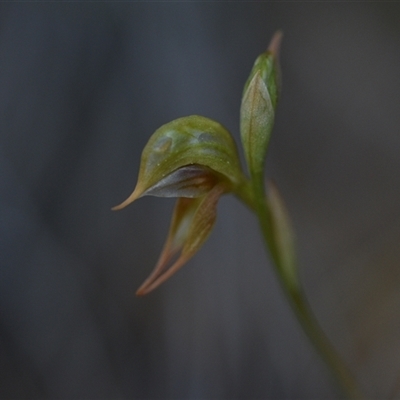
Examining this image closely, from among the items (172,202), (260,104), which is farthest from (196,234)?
(172,202)

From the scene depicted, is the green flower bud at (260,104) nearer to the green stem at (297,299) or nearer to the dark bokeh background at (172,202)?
the green stem at (297,299)

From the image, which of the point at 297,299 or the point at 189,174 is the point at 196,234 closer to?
the point at 189,174

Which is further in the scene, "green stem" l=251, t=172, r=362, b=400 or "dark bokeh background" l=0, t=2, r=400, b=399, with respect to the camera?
"dark bokeh background" l=0, t=2, r=400, b=399

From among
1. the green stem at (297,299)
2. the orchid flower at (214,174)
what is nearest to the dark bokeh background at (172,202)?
the green stem at (297,299)

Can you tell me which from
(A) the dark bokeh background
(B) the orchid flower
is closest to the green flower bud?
(B) the orchid flower

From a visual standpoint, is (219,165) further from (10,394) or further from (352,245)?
(352,245)

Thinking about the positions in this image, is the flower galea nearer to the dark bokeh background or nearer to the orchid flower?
the orchid flower
